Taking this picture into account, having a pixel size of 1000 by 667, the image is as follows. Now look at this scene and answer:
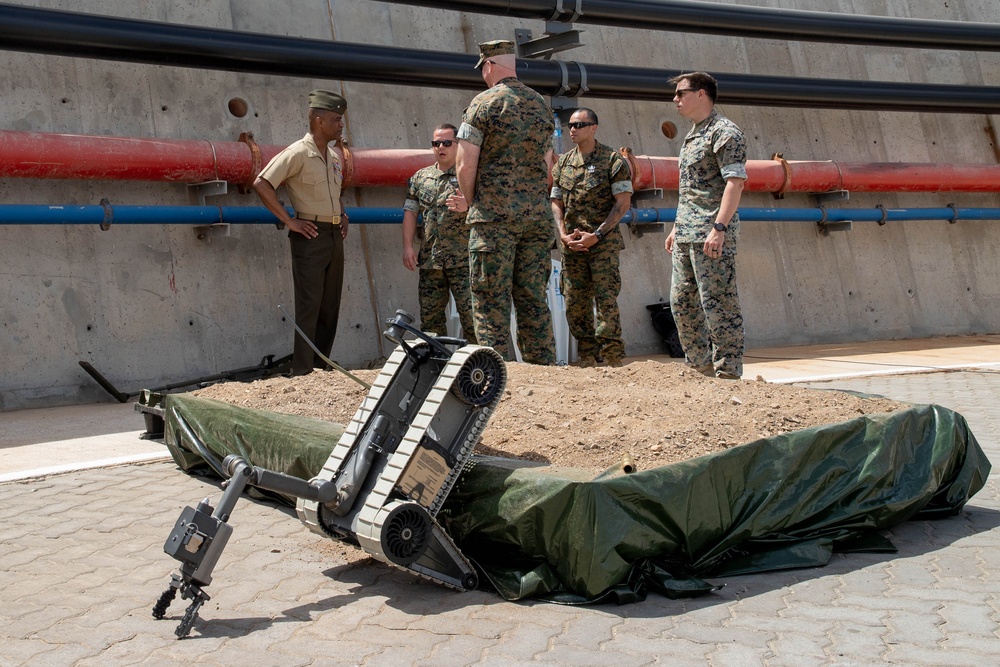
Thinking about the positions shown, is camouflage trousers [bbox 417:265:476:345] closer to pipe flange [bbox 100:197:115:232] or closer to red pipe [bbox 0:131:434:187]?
red pipe [bbox 0:131:434:187]

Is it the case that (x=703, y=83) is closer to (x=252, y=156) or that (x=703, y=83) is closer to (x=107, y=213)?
(x=252, y=156)

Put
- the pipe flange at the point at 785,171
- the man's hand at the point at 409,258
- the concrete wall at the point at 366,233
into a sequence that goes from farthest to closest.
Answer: the pipe flange at the point at 785,171
the man's hand at the point at 409,258
the concrete wall at the point at 366,233

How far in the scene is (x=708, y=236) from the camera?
514cm

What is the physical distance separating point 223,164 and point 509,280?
2.63 m

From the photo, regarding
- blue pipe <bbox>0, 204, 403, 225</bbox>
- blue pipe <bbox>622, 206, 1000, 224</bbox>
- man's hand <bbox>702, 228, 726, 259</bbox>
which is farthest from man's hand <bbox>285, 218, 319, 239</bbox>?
blue pipe <bbox>622, 206, 1000, 224</bbox>

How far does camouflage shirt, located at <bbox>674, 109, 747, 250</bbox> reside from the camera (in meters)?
5.18

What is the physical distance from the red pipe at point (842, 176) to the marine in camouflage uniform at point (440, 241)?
1.94m

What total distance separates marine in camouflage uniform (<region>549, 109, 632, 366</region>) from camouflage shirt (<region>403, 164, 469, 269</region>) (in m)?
0.67

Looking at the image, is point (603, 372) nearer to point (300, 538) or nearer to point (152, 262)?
point (300, 538)

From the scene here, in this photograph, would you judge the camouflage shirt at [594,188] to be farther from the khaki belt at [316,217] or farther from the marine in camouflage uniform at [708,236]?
the khaki belt at [316,217]

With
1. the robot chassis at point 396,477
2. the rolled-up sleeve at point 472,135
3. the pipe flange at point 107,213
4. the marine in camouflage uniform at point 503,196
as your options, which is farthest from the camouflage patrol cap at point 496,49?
the pipe flange at point 107,213

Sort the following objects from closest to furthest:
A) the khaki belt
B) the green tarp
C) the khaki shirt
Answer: the green tarp < the khaki shirt < the khaki belt

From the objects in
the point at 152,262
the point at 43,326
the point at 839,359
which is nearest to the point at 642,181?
the point at 839,359

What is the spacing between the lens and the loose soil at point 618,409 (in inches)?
134
